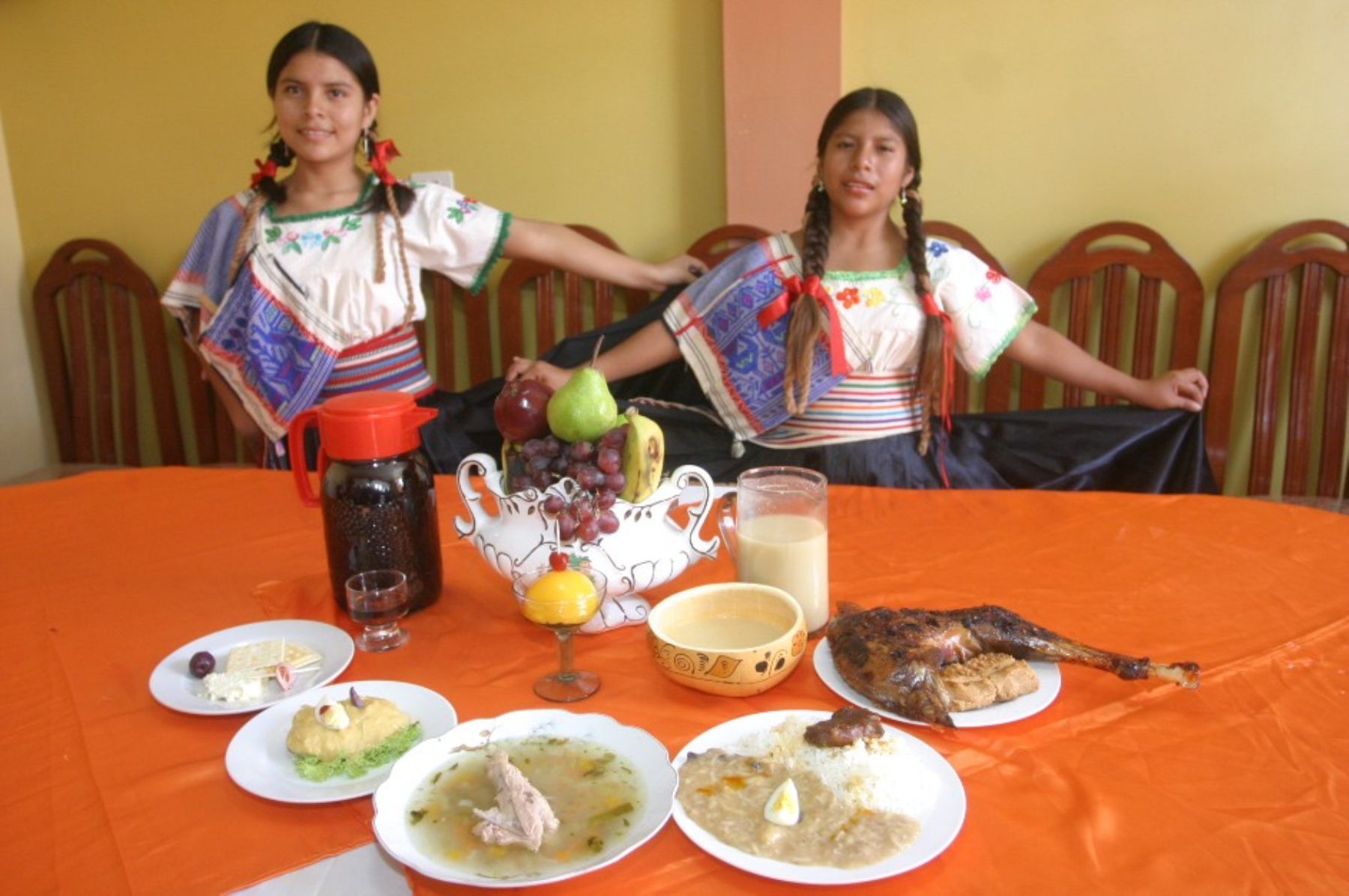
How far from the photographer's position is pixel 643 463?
952mm

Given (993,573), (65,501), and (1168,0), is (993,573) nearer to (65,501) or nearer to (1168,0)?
(65,501)

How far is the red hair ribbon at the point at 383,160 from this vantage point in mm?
2037

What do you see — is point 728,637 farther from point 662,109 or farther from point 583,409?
point 662,109

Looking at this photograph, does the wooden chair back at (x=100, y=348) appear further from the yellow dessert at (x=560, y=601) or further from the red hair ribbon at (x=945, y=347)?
the yellow dessert at (x=560, y=601)

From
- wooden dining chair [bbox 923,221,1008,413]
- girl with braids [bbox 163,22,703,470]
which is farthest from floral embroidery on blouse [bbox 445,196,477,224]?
wooden dining chair [bbox 923,221,1008,413]

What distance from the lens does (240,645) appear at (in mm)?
977

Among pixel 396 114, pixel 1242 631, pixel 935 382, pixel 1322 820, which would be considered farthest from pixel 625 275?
pixel 1322 820

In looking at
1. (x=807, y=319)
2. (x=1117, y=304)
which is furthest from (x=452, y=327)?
(x=1117, y=304)

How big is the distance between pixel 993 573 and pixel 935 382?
809 mm

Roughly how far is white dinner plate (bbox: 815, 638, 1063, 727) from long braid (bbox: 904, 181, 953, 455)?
1031 millimetres

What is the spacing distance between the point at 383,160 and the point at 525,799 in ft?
5.42

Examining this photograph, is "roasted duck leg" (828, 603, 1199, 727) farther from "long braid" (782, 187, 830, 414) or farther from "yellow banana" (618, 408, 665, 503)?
"long braid" (782, 187, 830, 414)

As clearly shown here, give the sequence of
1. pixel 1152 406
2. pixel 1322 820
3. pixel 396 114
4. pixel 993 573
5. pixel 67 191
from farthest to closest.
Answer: pixel 67 191
pixel 396 114
pixel 1152 406
pixel 993 573
pixel 1322 820

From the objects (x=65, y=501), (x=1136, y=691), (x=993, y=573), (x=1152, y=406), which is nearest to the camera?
(x=1136, y=691)
